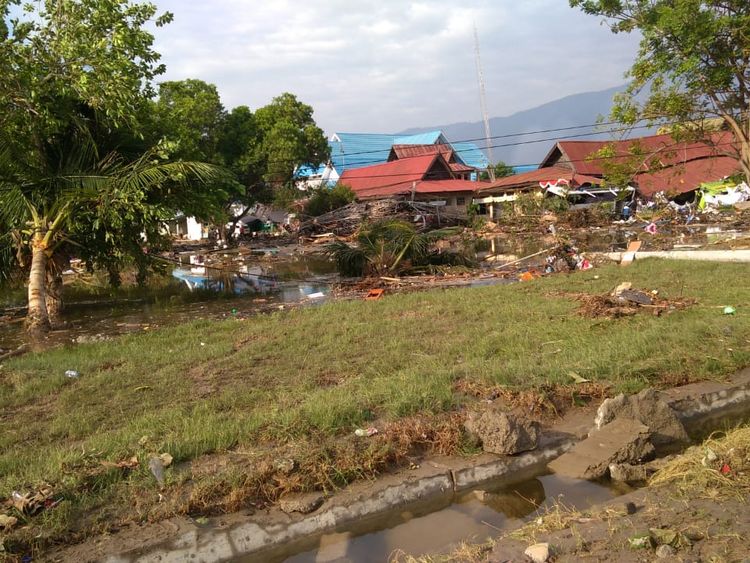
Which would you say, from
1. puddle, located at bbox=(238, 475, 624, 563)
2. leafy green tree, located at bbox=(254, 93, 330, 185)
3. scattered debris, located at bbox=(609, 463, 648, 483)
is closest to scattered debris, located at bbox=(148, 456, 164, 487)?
puddle, located at bbox=(238, 475, 624, 563)

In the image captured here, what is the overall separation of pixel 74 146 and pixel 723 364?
13345 mm

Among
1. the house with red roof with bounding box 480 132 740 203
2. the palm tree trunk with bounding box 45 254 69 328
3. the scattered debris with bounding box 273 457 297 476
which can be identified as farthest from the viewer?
the house with red roof with bounding box 480 132 740 203

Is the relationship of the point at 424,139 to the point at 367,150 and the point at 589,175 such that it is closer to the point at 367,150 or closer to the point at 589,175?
the point at 367,150

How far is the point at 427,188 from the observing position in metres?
41.7

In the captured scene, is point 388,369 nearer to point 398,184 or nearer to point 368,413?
point 368,413

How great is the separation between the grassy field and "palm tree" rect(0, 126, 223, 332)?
3.12 meters

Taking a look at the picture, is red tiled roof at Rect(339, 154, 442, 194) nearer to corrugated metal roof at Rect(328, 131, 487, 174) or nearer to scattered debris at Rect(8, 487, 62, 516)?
corrugated metal roof at Rect(328, 131, 487, 174)

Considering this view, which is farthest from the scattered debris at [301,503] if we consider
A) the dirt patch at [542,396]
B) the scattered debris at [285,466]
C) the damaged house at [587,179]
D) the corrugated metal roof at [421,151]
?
the corrugated metal roof at [421,151]

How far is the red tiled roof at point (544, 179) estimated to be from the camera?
38.3 m

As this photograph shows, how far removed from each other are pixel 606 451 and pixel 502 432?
2.75 feet

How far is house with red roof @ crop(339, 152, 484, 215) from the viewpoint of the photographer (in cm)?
4128

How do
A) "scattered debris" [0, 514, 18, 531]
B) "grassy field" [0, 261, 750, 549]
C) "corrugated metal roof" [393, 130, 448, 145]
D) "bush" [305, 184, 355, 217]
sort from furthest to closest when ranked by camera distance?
"corrugated metal roof" [393, 130, 448, 145] → "bush" [305, 184, 355, 217] → "grassy field" [0, 261, 750, 549] → "scattered debris" [0, 514, 18, 531]

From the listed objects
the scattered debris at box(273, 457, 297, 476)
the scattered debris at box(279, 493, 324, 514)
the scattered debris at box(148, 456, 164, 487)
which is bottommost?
the scattered debris at box(279, 493, 324, 514)

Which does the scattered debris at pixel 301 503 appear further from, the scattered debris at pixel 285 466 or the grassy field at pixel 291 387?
the scattered debris at pixel 285 466
